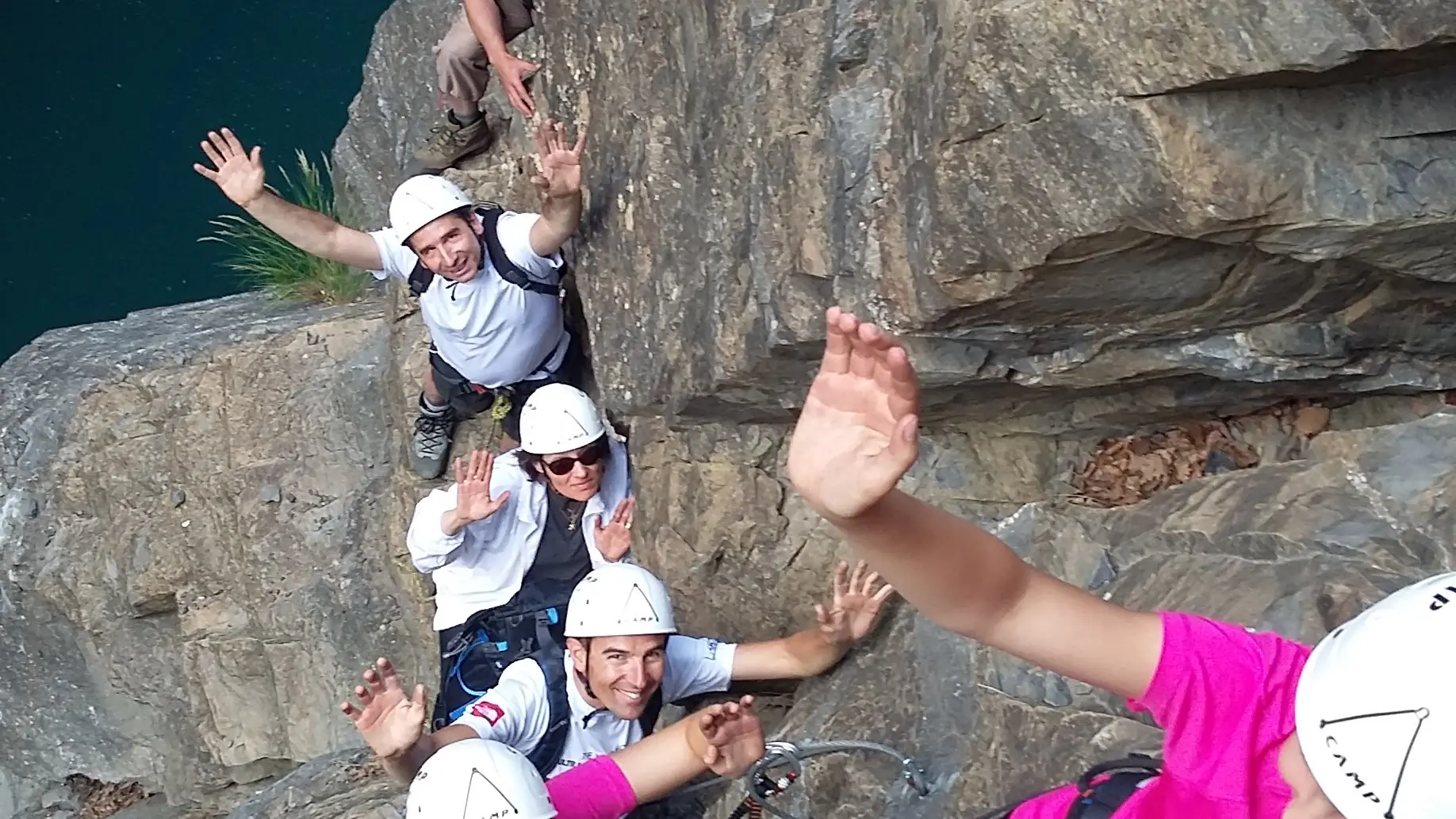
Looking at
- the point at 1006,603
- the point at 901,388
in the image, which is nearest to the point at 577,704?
the point at 1006,603

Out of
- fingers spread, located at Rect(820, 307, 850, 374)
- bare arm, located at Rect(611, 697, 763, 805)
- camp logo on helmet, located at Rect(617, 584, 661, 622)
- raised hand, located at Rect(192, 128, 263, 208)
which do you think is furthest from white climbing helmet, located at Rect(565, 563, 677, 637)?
fingers spread, located at Rect(820, 307, 850, 374)

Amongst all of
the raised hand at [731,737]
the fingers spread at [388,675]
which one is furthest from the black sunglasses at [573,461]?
the raised hand at [731,737]

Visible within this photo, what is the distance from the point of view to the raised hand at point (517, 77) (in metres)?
4.90

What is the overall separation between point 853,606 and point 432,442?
2834 millimetres

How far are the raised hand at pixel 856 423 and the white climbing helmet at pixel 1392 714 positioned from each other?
0.58m

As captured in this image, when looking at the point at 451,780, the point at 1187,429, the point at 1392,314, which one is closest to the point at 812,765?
the point at 451,780

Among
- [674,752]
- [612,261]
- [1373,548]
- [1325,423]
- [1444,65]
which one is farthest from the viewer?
[612,261]

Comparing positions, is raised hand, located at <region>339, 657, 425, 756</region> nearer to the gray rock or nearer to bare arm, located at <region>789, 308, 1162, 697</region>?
the gray rock

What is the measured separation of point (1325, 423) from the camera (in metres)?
3.28

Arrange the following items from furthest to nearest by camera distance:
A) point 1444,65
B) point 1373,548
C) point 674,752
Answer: point 674,752, point 1373,548, point 1444,65

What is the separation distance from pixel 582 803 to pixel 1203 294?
2.23m

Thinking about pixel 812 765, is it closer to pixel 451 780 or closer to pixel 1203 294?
pixel 451 780

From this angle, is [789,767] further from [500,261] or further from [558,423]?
[500,261]

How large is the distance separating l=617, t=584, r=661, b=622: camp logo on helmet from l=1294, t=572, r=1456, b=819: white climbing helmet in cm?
251
